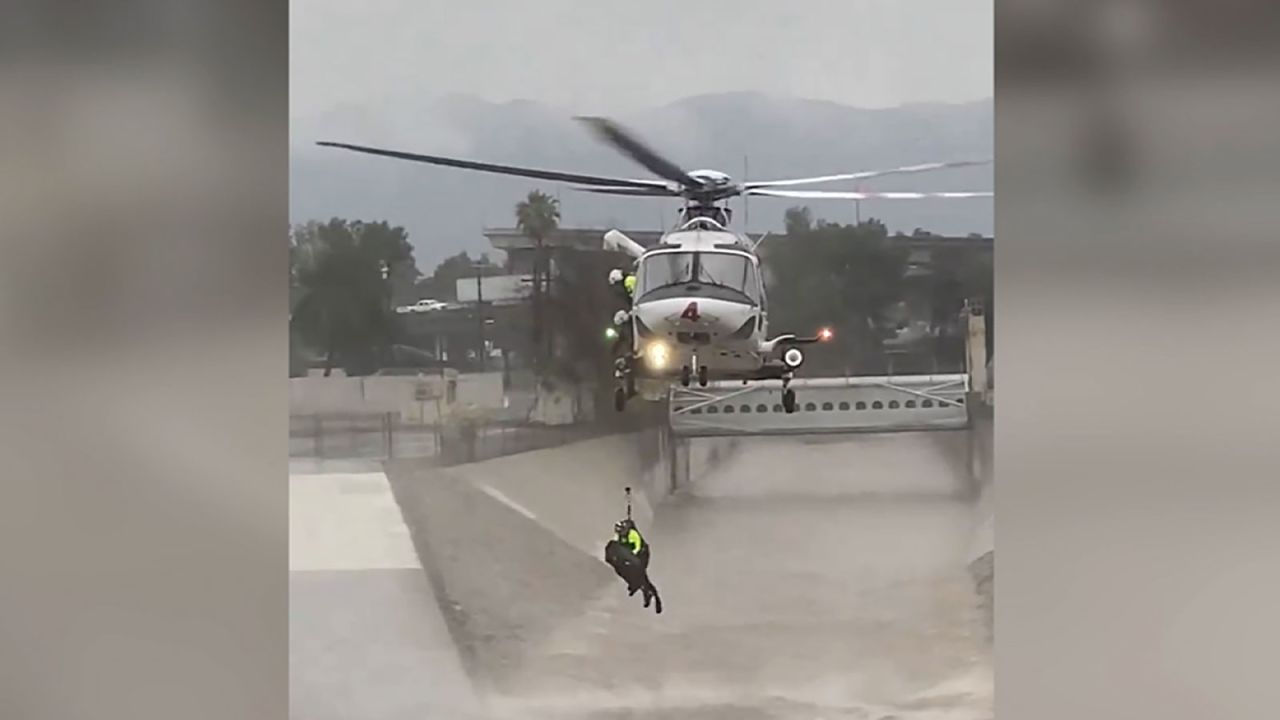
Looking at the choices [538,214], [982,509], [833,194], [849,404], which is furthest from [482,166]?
[982,509]

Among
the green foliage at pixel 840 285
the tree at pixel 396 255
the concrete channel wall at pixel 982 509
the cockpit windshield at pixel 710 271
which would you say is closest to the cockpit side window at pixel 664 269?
the cockpit windshield at pixel 710 271

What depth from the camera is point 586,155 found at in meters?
1.44

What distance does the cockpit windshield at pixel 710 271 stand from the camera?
1457 millimetres

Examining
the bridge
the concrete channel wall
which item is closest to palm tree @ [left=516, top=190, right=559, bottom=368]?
the bridge

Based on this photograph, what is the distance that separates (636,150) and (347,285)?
0.37 meters

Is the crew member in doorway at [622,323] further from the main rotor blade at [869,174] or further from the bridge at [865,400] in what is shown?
the main rotor blade at [869,174]

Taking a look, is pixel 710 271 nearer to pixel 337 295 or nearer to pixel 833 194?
pixel 833 194
